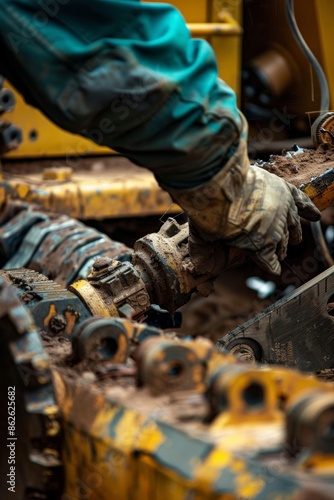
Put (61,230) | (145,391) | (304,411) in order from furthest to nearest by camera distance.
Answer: (61,230)
(145,391)
(304,411)

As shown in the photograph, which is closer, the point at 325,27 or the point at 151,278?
the point at 151,278

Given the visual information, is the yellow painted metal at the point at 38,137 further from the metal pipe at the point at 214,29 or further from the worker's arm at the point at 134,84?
the worker's arm at the point at 134,84

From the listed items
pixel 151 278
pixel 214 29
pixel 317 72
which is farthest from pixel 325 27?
pixel 151 278

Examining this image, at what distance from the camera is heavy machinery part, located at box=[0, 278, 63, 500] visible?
8.11 feet

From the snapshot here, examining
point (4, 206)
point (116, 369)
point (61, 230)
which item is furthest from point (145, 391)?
point (4, 206)

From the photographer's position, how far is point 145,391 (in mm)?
2400

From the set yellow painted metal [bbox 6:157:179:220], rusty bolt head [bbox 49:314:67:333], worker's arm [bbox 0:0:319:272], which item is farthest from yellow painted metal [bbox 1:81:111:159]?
worker's arm [bbox 0:0:319:272]

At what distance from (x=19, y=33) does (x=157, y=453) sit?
1212 millimetres

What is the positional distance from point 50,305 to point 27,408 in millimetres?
807

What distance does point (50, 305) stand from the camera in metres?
3.27

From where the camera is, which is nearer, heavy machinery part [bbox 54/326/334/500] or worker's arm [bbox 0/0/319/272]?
heavy machinery part [bbox 54/326/334/500]

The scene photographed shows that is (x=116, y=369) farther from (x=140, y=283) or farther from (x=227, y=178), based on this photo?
(x=140, y=283)

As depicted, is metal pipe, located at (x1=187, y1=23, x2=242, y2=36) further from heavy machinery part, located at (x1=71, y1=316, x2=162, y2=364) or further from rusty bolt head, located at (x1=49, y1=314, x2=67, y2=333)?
heavy machinery part, located at (x1=71, y1=316, x2=162, y2=364)

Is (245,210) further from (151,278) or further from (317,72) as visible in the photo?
(317,72)
